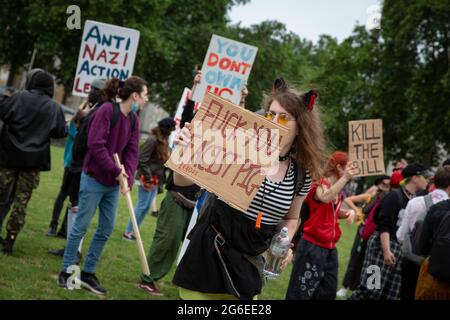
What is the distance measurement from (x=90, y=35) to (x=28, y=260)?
3059 mm

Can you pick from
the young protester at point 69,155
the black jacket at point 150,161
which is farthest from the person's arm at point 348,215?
the black jacket at point 150,161

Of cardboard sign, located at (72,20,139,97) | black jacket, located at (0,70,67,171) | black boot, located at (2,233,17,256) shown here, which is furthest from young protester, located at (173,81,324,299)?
cardboard sign, located at (72,20,139,97)

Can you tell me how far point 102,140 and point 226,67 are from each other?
2.48m

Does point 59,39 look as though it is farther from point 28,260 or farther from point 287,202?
point 287,202

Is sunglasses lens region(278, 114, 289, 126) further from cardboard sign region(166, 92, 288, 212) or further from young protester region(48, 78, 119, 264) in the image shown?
young protester region(48, 78, 119, 264)

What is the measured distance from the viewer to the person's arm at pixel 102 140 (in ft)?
20.6

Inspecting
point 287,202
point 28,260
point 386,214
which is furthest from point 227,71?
point 287,202

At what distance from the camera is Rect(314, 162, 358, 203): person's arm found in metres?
6.24

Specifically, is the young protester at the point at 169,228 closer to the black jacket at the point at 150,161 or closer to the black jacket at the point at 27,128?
the black jacket at the point at 27,128

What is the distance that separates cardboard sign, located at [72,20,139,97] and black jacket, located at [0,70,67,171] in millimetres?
1465

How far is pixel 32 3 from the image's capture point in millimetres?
28234

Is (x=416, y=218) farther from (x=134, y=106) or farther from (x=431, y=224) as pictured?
(x=134, y=106)

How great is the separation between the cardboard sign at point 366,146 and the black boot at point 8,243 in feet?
12.0

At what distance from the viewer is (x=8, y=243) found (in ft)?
24.0
